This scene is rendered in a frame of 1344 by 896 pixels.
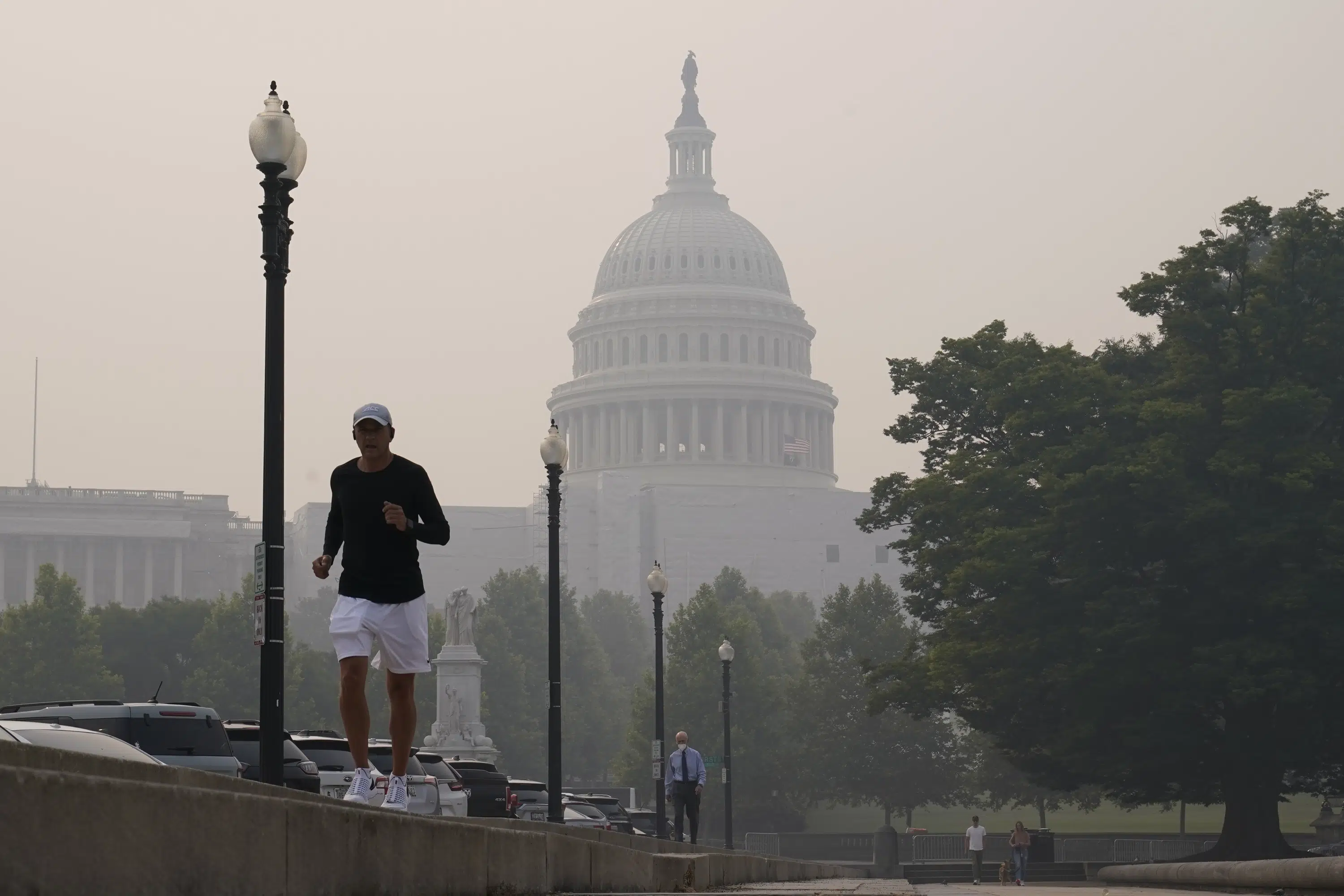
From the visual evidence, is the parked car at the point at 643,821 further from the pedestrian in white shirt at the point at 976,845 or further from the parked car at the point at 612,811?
the pedestrian in white shirt at the point at 976,845

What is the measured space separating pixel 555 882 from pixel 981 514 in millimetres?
44640

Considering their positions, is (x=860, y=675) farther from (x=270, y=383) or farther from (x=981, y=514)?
(x=270, y=383)

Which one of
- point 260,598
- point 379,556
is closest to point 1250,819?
point 260,598

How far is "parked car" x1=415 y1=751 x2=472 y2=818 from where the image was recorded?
2630 centimetres

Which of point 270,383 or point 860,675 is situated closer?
point 270,383

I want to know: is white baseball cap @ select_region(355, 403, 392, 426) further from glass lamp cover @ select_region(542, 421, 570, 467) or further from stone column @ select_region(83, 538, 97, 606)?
stone column @ select_region(83, 538, 97, 606)

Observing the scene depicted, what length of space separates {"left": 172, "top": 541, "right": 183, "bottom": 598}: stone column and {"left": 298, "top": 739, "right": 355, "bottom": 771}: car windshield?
15961 centimetres

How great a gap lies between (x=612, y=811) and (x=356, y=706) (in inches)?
1331

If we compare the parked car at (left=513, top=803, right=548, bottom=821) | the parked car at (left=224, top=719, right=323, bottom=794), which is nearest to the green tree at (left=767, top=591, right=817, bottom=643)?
the parked car at (left=513, top=803, right=548, bottom=821)

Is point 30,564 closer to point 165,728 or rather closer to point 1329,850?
point 1329,850

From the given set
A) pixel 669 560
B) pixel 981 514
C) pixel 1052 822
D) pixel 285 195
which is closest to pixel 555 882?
pixel 285 195

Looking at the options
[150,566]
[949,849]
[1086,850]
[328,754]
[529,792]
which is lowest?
[949,849]

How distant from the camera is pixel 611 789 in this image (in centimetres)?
9069

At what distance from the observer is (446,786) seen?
88.2 ft
